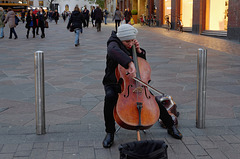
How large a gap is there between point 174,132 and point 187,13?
21.8 m

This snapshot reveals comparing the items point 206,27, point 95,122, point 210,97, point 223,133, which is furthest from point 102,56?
point 206,27

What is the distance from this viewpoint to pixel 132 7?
43125 millimetres

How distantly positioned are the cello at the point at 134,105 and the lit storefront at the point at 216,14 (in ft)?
Result: 54.8

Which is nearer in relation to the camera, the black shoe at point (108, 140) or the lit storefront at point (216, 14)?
the black shoe at point (108, 140)

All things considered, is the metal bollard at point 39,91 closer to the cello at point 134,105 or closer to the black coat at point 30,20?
the cello at point 134,105

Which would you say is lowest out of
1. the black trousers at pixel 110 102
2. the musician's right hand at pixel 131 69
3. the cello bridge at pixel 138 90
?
the black trousers at pixel 110 102

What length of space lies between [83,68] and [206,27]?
13.4 m

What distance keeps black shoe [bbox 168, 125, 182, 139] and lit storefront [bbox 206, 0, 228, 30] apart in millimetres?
16209

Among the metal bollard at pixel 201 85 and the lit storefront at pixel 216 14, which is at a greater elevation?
the lit storefront at pixel 216 14

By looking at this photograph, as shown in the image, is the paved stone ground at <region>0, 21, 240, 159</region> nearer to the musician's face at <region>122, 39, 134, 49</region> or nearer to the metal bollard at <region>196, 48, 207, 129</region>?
the metal bollard at <region>196, 48, 207, 129</region>

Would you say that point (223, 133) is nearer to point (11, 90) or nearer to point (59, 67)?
point (11, 90)

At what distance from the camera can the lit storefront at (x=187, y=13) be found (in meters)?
24.0

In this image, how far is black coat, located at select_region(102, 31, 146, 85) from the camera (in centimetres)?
323

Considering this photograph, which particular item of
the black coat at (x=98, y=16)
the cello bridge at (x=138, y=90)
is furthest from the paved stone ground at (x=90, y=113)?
the black coat at (x=98, y=16)
